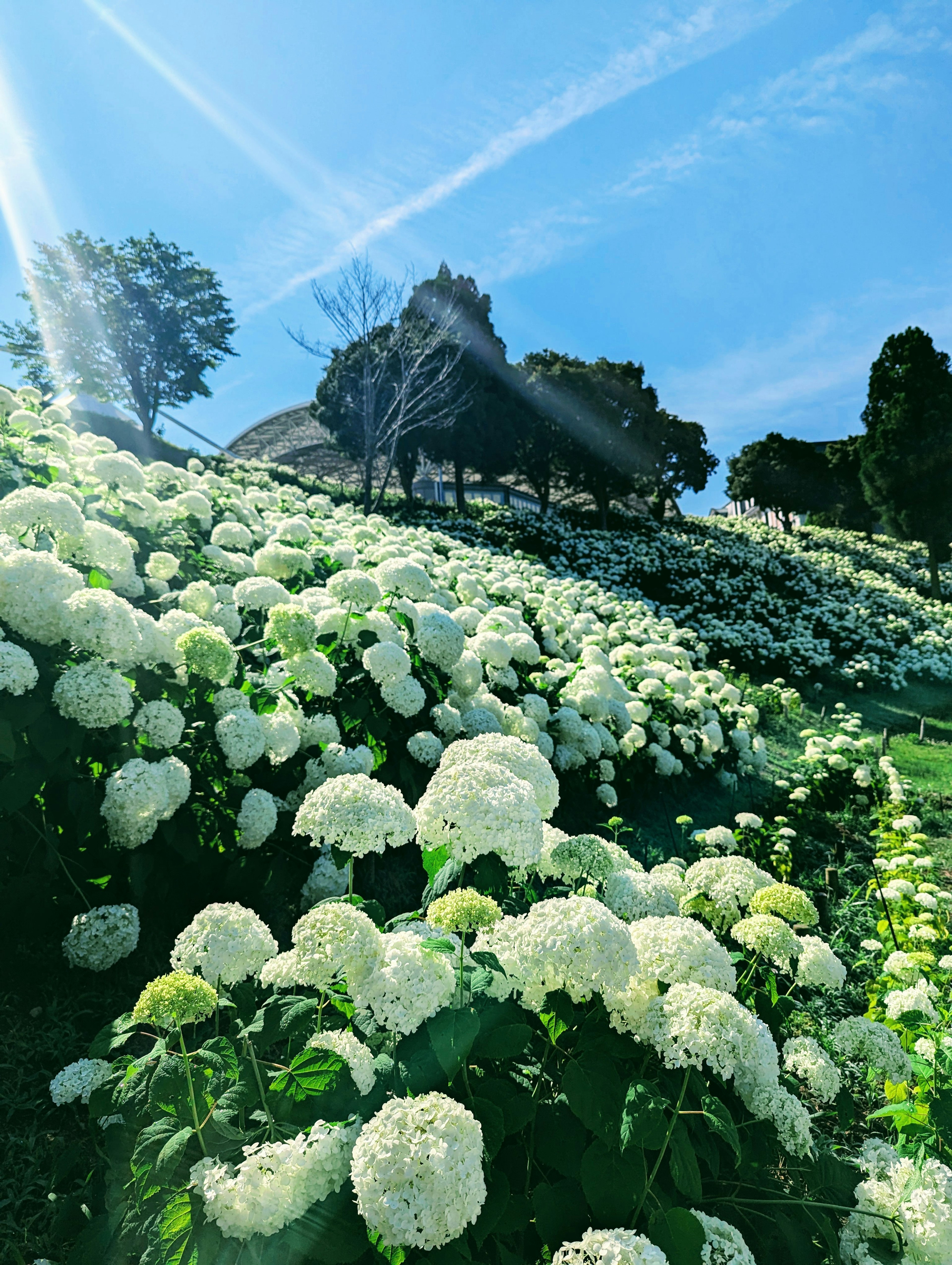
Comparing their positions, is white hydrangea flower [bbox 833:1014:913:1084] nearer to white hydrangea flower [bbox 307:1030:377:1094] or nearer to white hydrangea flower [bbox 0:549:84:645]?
white hydrangea flower [bbox 307:1030:377:1094]

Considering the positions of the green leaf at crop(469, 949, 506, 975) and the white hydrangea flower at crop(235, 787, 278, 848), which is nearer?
the green leaf at crop(469, 949, 506, 975)

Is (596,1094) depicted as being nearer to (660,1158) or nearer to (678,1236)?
(660,1158)

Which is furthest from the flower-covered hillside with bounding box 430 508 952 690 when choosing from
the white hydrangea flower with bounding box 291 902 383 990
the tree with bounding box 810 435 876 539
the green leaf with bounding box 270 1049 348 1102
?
the green leaf with bounding box 270 1049 348 1102

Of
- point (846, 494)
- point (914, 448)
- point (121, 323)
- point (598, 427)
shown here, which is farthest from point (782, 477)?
point (121, 323)

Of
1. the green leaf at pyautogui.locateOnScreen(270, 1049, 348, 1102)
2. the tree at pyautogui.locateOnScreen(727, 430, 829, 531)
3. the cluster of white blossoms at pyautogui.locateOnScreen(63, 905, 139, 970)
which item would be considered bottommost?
the cluster of white blossoms at pyautogui.locateOnScreen(63, 905, 139, 970)

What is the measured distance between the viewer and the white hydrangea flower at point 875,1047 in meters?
2.17

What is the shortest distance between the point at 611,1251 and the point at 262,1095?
77 cm

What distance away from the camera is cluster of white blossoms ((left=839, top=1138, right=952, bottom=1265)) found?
149 cm

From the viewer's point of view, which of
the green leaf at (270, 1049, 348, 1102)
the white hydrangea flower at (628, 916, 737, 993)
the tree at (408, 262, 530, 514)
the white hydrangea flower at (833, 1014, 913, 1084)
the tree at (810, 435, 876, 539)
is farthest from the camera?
the tree at (810, 435, 876, 539)

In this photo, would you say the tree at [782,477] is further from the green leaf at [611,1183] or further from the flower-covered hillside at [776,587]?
the green leaf at [611,1183]

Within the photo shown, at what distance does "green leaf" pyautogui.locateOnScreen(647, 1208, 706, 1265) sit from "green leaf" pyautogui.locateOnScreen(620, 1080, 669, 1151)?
112mm

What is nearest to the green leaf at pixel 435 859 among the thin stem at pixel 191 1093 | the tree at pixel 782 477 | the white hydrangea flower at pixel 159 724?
the thin stem at pixel 191 1093

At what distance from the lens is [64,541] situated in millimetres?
3377

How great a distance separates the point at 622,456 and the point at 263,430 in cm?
2083
